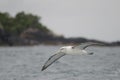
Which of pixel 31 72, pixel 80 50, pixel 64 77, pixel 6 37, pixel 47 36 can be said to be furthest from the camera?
pixel 47 36

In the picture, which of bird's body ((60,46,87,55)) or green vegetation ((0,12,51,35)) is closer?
bird's body ((60,46,87,55))

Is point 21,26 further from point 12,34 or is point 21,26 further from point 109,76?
point 109,76

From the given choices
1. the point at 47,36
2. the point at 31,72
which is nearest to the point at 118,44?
the point at 47,36

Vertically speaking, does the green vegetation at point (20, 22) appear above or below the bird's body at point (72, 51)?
above

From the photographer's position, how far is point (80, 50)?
2566 centimetres

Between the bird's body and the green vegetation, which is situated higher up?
the green vegetation

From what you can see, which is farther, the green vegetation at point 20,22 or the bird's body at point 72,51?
the green vegetation at point 20,22

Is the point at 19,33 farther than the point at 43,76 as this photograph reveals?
Yes

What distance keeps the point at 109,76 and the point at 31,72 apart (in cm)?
542

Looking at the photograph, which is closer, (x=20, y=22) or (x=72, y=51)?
(x=72, y=51)

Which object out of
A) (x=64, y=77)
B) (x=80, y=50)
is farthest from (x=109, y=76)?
(x=80, y=50)

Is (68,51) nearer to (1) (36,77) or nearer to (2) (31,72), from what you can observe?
(1) (36,77)

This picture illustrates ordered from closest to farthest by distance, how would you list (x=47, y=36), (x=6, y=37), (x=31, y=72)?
(x=31, y=72) → (x=6, y=37) → (x=47, y=36)

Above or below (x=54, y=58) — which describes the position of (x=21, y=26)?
above
